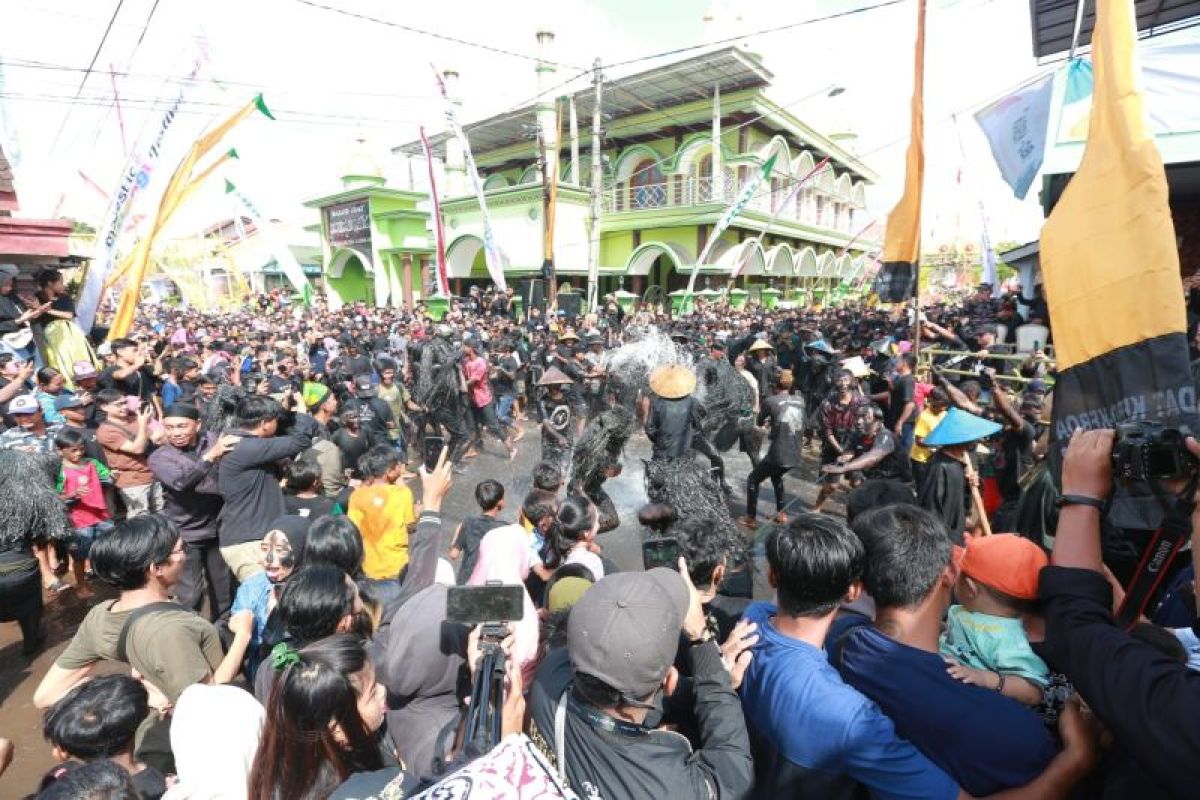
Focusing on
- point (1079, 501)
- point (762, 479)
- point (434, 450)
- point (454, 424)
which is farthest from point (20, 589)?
point (762, 479)

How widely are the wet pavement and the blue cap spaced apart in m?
1.85

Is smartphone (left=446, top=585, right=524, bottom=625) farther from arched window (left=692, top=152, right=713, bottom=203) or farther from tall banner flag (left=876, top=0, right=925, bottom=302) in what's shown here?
arched window (left=692, top=152, right=713, bottom=203)

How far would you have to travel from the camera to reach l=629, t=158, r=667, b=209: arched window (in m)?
25.8

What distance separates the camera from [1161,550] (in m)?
1.33

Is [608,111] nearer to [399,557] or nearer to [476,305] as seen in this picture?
[476,305]

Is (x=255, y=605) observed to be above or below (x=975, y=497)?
below

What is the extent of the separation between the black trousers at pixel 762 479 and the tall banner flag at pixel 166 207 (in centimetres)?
774

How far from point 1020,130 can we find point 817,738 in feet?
30.1

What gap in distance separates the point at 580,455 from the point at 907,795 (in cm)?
531

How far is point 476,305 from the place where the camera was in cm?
2573

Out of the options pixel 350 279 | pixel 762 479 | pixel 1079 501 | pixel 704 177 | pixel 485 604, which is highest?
pixel 704 177

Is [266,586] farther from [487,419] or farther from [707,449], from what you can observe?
[487,419]

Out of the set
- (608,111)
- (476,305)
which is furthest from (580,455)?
(608,111)

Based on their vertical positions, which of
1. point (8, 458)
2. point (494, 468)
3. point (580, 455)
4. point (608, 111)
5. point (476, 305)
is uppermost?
point (608, 111)
